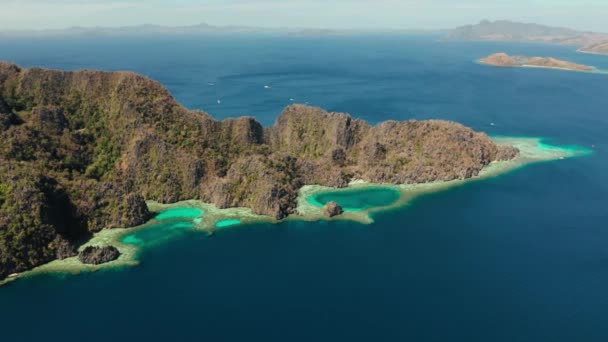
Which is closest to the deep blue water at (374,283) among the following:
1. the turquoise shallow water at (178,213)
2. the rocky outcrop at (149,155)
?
the turquoise shallow water at (178,213)

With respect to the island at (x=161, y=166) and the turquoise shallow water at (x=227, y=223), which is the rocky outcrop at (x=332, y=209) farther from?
the turquoise shallow water at (x=227, y=223)

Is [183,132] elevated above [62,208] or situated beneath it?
elevated above

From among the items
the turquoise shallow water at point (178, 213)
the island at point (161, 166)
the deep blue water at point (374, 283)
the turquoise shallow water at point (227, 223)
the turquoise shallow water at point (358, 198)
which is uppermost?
the island at point (161, 166)

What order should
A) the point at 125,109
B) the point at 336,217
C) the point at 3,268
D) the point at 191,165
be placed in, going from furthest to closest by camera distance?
the point at 125,109, the point at 191,165, the point at 336,217, the point at 3,268

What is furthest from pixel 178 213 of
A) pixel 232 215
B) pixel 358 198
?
pixel 358 198

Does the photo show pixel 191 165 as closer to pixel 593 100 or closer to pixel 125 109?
pixel 125 109

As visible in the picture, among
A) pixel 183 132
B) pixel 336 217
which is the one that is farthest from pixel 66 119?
pixel 336 217
